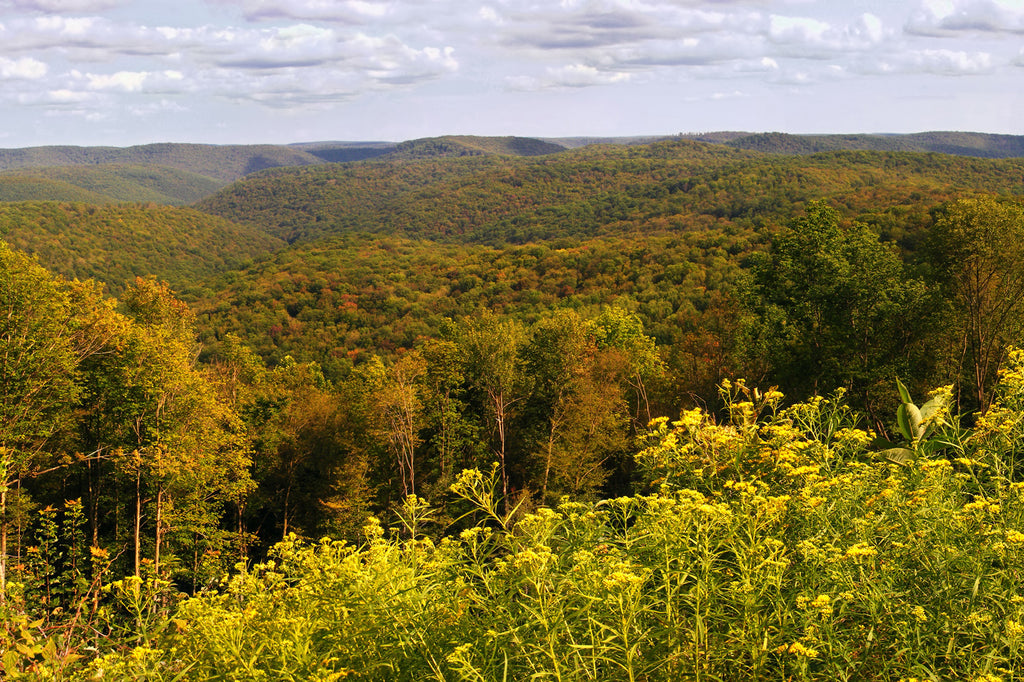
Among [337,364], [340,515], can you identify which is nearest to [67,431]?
[340,515]

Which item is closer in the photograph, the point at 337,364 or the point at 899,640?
the point at 899,640

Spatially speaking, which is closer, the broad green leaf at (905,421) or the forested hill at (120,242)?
the broad green leaf at (905,421)

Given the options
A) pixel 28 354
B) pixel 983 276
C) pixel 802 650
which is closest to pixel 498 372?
pixel 28 354

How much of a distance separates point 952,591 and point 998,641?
33 centimetres

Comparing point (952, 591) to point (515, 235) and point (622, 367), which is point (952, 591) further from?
point (515, 235)

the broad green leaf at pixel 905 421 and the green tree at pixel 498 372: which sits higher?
the broad green leaf at pixel 905 421

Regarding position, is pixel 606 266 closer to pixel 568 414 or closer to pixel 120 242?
pixel 568 414

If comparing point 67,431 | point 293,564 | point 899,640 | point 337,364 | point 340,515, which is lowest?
point 337,364

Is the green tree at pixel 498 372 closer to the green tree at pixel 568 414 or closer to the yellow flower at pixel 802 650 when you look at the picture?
the green tree at pixel 568 414

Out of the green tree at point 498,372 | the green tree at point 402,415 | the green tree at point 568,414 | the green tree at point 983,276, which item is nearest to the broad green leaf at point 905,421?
the green tree at point 983,276

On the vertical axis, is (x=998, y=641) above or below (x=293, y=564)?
above

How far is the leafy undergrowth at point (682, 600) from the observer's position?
123 inches

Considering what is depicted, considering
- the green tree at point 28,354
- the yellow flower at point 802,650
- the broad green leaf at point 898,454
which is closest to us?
the yellow flower at point 802,650

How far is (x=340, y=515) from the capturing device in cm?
2159
